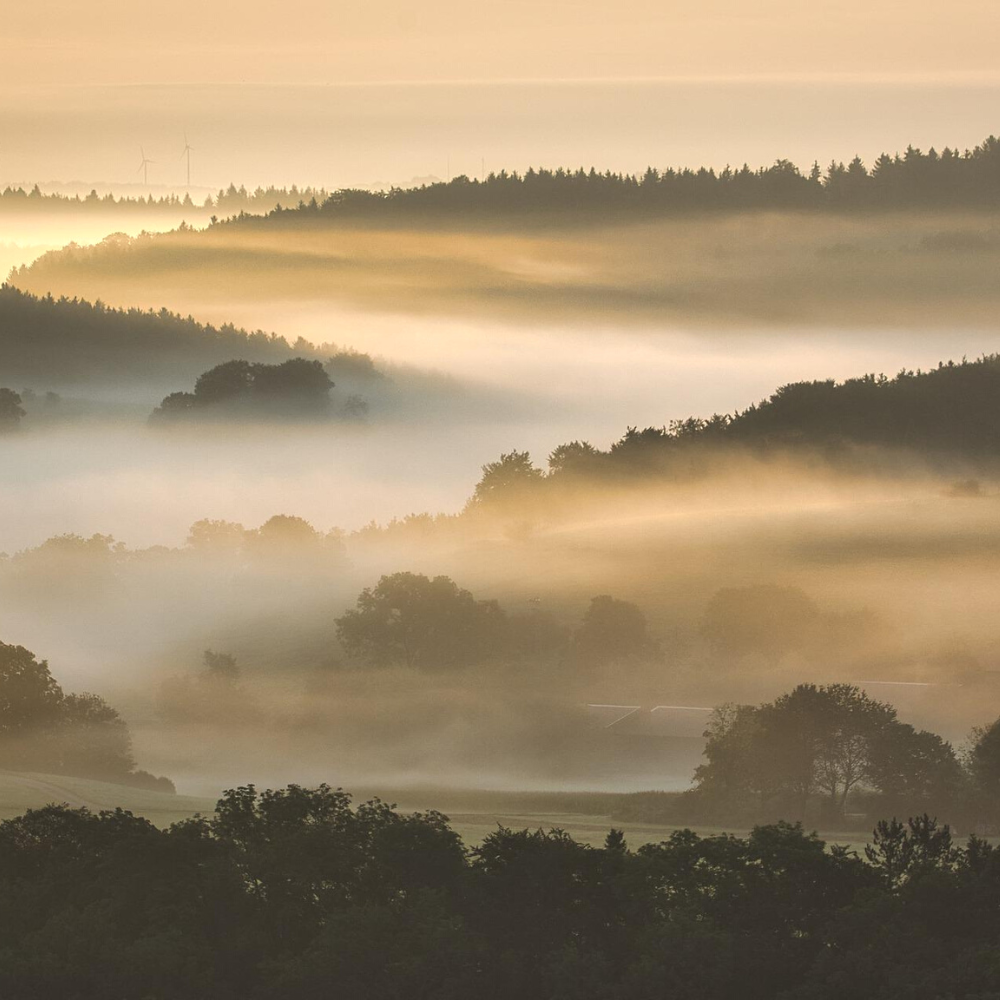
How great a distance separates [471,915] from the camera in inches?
2362

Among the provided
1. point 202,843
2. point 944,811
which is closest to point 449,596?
point 944,811

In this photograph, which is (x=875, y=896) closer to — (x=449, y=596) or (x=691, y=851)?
(x=691, y=851)

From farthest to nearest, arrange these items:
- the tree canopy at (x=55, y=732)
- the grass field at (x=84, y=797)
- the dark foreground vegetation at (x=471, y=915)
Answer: the tree canopy at (x=55, y=732) < the grass field at (x=84, y=797) < the dark foreground vegetation at (x=471, y=915)

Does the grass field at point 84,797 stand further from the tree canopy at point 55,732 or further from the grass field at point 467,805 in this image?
the tree canopy at point 55,732

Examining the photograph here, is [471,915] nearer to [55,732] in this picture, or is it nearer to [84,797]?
[84,797]

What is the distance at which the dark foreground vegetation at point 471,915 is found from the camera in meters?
54.7

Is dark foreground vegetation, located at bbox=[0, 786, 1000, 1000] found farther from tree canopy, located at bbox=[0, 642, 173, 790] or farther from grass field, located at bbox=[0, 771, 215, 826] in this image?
tree canopy, located at bbox=[0, 642, 173, 790]

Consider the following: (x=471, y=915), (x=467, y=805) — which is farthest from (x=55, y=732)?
(x=471, y=915)

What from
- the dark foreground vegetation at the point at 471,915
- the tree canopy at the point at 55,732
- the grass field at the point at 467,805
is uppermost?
the tree canopy at the point at 55,732

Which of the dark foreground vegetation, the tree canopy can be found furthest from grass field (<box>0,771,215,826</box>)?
the dark foreground vegetation

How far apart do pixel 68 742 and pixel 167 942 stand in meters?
93.7

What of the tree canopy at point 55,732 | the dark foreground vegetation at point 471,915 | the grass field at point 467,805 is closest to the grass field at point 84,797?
the grass field at point 467,805

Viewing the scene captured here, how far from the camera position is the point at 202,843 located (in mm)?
67062

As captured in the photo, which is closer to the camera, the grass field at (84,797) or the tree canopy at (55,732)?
the grass field at (84,797)
